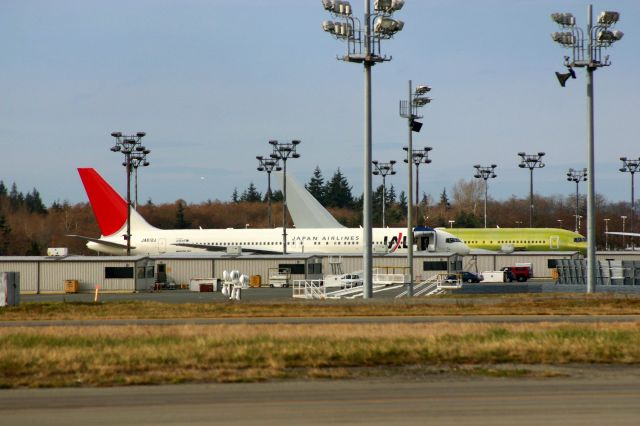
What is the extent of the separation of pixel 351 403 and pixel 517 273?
6389cm

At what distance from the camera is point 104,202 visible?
89750 mm

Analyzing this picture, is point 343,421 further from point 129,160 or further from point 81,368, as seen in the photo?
point 129,160

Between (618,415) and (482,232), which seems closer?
(618,415)


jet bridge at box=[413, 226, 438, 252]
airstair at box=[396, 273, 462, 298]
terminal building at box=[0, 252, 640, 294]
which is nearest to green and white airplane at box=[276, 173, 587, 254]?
jet bridge at box=[413, 226, 438, 252]

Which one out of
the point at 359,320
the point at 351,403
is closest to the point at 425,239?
the point at 359,320

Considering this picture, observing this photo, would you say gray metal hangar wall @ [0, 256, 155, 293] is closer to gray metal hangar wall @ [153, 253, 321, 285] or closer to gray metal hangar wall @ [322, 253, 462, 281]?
gray metal hangar wall @ [153, 253, 321, 285]

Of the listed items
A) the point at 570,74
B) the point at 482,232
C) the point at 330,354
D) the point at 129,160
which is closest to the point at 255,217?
the point at 482,232

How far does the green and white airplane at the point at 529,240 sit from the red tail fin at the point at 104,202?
116ft

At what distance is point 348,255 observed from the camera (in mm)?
77250

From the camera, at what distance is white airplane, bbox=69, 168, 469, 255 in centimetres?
8750

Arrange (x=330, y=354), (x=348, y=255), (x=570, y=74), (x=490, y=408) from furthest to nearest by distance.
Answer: (x=348, y=255)
(x=570, y=74)
(x=330, y=354)
(x=490, y=408)

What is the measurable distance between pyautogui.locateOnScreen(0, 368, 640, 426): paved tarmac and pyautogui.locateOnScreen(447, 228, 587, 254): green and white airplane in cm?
7971

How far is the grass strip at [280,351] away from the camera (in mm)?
20312

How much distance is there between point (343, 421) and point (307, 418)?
60cm
